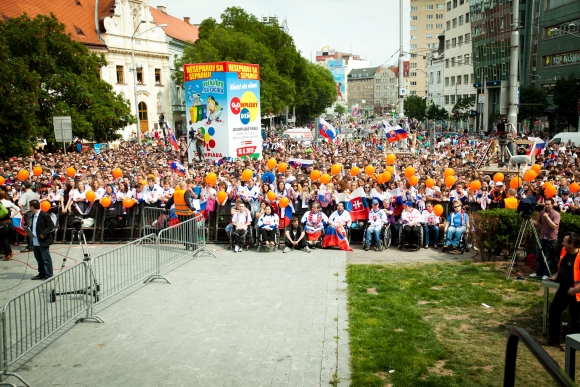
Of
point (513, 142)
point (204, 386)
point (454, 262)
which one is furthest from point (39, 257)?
point (513, 142)

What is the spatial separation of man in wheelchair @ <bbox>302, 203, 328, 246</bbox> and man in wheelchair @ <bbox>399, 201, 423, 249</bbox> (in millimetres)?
2048

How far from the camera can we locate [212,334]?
7.95 metres

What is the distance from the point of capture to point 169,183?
15.8 metres

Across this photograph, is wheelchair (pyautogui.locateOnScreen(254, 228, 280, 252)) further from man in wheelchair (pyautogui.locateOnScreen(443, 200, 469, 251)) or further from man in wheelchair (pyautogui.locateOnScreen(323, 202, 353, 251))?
man in wheelchair (pyautogui.locateOnScreen(443, 200, 469, 251))

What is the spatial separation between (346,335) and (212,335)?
6.67ft

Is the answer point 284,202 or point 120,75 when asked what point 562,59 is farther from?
point 284,202

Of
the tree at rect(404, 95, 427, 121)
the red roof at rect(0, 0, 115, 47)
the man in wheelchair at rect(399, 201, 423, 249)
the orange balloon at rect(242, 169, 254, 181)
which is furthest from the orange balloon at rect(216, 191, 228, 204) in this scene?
the tree at rect(404, 95, 427, 121)

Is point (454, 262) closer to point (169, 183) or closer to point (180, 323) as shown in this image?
point (180, 323)

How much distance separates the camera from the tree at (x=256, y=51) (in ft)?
160

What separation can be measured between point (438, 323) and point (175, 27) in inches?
2786

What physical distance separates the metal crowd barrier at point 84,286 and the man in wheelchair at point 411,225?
516cm

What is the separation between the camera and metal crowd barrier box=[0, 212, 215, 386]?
6.96 meters

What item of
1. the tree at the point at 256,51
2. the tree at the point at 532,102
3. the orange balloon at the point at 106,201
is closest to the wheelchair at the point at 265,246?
the orange balloon at the point at 106,201

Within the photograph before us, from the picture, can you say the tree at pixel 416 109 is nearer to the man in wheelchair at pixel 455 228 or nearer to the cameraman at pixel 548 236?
the man in wheelchair at pixel 455 228
